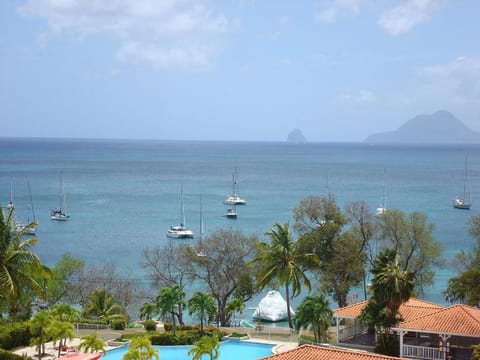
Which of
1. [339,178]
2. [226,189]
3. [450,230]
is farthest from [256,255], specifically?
[339,178]

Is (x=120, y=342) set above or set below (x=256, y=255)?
below

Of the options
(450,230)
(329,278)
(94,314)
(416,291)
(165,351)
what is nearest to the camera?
(165,351)

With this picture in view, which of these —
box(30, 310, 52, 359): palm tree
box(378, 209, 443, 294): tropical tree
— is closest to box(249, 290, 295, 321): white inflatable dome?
box(378, 209, 443, 294): tropical tree

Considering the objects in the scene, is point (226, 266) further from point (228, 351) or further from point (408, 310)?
point (408, 310)

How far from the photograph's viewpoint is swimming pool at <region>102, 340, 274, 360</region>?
35.3 meters

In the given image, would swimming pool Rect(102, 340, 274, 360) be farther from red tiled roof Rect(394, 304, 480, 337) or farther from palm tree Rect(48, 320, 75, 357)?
red tiled roof Rect(394, 304, 480, 337)

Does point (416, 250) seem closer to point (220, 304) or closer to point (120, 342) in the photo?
point (220, 304)

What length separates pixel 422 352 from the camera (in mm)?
32906

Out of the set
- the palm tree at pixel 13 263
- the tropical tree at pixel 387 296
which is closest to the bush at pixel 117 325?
the palm tree at pixel 13 263

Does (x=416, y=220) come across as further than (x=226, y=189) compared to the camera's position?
No

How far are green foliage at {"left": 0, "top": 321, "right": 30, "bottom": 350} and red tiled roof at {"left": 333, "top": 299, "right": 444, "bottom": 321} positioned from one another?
16836 millimetres

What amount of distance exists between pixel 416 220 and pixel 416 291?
6.38 metres

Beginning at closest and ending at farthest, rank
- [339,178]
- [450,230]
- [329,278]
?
[329,278], [450,230], [339,178]

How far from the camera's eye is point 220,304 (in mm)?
47969
